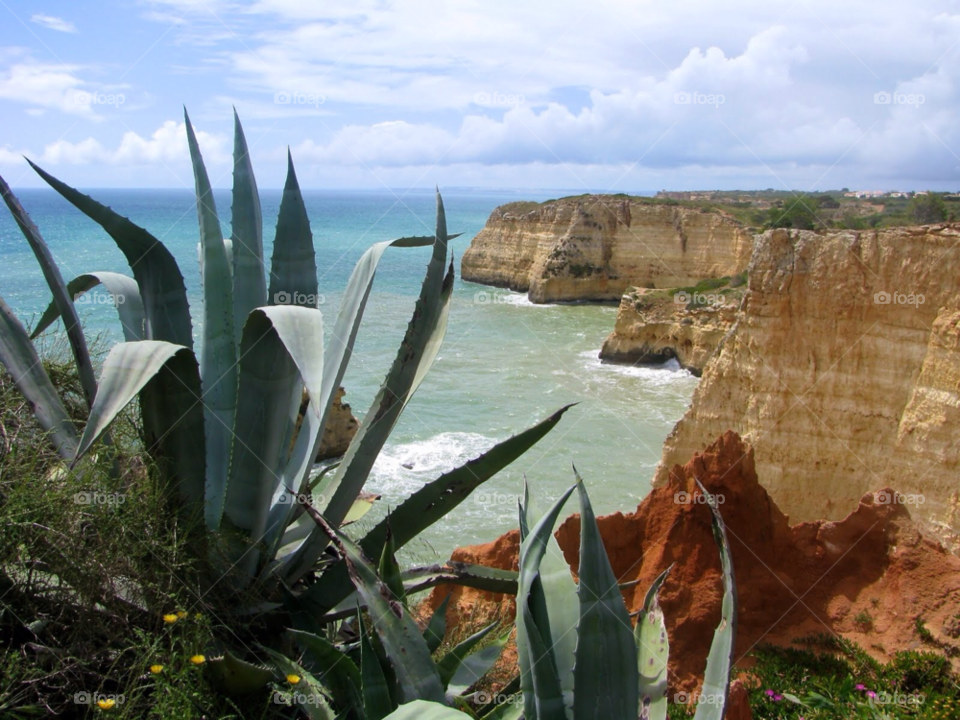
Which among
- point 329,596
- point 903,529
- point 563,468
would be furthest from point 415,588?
point 563,468

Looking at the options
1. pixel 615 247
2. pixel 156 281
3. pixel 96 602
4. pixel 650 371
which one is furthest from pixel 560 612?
pixel 615 247

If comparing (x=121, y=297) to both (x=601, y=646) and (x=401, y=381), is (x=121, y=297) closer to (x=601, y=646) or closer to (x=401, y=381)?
(x=401, y=381)

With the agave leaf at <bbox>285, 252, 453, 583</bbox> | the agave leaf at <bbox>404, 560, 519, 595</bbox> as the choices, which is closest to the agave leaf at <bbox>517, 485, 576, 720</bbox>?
the agave leaf at <bbox>404, 560, 519, 595</bbox>

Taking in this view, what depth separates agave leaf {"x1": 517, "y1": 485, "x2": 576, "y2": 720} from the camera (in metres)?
1.96

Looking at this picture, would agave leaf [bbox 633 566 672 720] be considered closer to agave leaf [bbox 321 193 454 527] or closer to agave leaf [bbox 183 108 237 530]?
agave leaf [bbox 321 193 454 527]

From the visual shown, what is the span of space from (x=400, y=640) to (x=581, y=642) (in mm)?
521

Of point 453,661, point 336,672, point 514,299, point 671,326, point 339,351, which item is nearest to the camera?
point 336,672

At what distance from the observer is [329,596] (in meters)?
2.74

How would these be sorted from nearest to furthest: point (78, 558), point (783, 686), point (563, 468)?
point (78, 558), point (783, 686), point (563, 468)

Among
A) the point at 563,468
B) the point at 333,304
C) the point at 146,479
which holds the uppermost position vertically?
the point at 146,479

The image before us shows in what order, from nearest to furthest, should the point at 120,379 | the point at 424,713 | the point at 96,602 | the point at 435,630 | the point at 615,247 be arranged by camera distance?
the point at 424,713 → the point at 120,379 → the point at 96,602 → the point at 435,630 → the point at 615,247

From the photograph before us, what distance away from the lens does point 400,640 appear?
85.0 inches

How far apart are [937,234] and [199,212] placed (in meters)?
8.92

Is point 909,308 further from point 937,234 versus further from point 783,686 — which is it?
point 783,686
